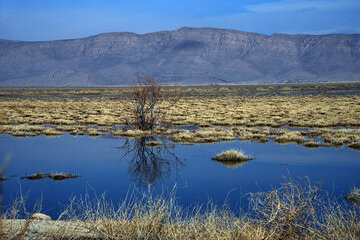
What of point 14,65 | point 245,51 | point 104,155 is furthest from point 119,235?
point 14,65

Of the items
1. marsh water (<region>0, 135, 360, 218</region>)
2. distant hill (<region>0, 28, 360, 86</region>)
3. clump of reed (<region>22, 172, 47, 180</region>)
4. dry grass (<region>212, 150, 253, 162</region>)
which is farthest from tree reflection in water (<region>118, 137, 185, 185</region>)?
distant hill (<region>0, 28, 360, 86</region>)

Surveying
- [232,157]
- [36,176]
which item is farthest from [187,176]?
[36,176]

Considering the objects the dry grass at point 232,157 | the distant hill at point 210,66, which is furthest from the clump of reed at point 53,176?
the distant hill at point 210,66

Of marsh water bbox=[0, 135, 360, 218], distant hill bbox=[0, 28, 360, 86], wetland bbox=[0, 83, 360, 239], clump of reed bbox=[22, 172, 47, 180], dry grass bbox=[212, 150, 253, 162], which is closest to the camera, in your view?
wetland bbox=[0, 83, 360, 239]

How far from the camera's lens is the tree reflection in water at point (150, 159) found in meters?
10.5

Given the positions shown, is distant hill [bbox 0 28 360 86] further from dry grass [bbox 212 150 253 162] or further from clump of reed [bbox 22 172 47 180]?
clump of reed [bbox 22 172 47 180]

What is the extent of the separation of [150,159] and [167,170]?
1605 mm

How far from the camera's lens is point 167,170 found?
36.6ft

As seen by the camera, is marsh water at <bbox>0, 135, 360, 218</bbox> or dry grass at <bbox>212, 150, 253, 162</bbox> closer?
marsh water at <bbox>0, 135, 360, 218</bbox>

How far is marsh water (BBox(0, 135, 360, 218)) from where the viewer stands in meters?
8.77

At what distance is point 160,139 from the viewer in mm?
16984

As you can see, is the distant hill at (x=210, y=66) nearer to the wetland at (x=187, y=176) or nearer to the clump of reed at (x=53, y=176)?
the wetland at (x=187, y=176)

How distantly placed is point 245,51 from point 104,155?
191 metres

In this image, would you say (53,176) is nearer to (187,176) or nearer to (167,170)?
(167,170)
